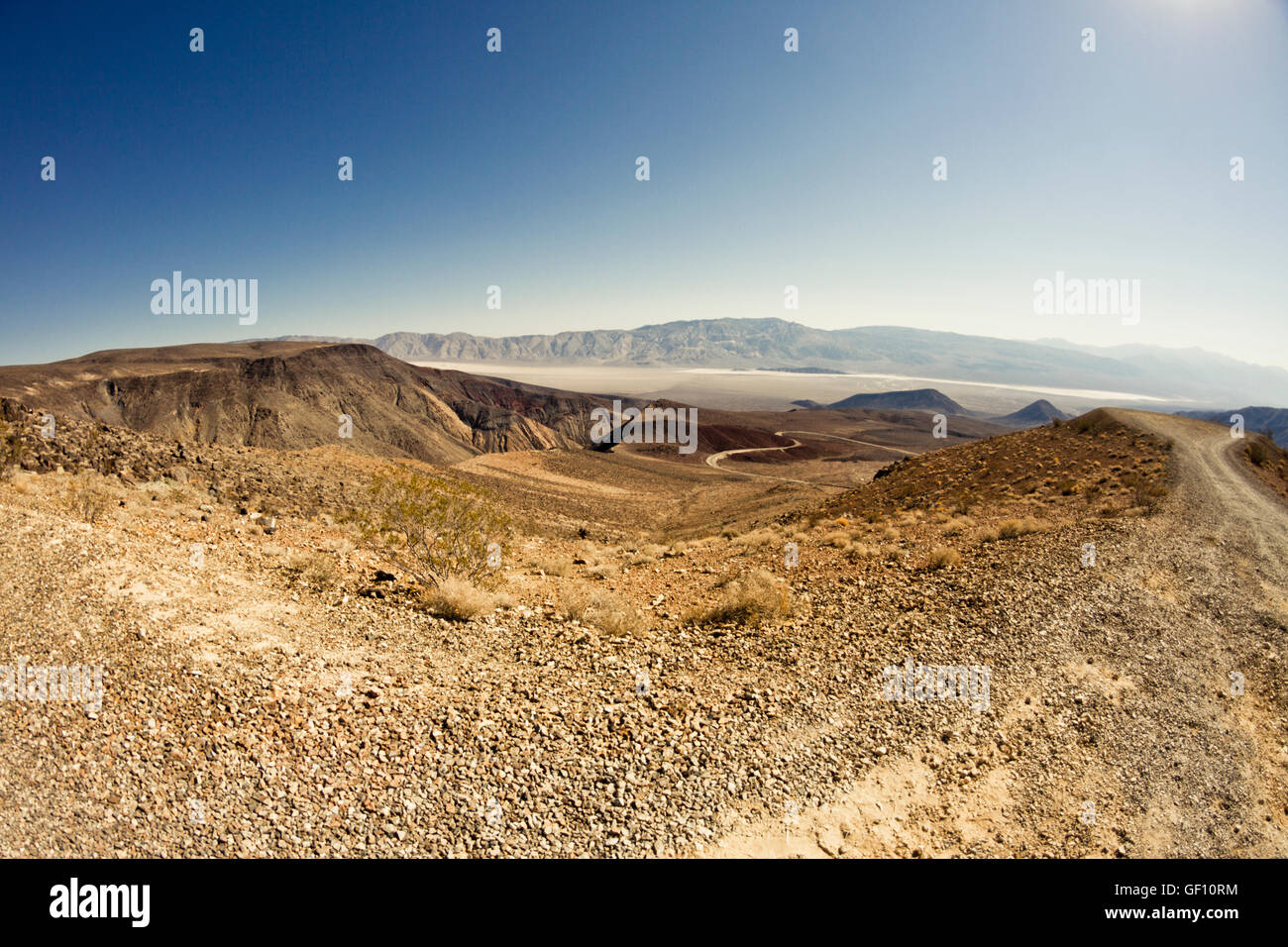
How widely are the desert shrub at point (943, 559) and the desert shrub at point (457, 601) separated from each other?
8.43m

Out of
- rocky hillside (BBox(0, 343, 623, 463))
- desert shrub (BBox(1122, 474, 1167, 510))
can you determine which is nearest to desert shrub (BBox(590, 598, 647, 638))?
desert shrub (BBox(1122, 474, 1167, 510))

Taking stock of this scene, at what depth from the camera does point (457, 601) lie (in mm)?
7941

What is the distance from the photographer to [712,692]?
20.6 ft

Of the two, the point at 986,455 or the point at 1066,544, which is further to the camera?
the point at 986,455

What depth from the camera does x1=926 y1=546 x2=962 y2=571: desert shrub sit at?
998 cm

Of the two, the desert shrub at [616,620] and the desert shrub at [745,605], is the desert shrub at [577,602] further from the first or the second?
the desert shrub at [745,605]

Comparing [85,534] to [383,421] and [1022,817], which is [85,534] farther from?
[383,421]

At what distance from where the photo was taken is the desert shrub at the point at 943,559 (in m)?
9.98

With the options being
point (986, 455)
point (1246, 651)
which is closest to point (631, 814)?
point (1246, 651)

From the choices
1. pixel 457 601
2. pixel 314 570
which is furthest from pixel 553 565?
pixel 314 570

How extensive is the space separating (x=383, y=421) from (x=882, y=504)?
52902 millimetres

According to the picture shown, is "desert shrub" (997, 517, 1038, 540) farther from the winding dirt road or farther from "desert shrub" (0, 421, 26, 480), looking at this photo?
the winding dirt road

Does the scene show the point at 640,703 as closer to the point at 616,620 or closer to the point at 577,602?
the point at 616,620
